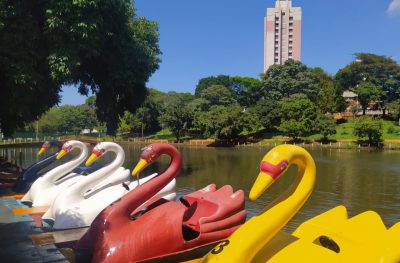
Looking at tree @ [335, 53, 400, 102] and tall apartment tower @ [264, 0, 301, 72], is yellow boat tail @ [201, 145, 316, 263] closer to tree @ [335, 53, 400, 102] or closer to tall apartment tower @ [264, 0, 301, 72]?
tree @ [335, 53, 400, 102]

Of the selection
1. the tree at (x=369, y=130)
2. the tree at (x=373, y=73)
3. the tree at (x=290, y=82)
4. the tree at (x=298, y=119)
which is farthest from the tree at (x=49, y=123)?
the tree at (x=373, y=73)

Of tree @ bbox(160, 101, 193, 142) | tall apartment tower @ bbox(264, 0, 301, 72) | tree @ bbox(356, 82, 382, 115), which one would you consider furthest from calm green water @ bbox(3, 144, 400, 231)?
tall apartment tower @ bbox(264, 0, 301, 72)

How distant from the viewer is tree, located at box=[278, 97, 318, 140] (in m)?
51.3

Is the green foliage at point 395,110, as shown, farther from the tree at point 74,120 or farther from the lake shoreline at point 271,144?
the tree at point 74,120

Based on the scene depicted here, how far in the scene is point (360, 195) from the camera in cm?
1595

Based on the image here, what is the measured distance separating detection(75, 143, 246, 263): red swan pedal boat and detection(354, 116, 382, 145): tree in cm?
4274

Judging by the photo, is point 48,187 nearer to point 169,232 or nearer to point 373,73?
point 169,232

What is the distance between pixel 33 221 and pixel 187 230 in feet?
14.0

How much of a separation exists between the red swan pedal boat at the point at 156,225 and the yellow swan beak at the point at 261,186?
97.6 inches

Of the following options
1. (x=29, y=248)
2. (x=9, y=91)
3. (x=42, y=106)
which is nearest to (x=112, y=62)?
(x=42, y=106)

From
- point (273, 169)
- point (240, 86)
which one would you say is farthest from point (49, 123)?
point (273, 169)

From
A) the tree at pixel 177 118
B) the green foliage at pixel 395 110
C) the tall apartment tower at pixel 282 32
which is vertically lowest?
the tree at pixel 177 118

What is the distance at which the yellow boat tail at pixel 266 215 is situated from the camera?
5.20 metres

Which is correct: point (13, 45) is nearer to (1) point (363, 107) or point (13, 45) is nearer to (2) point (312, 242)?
(2) point (312, 242)
